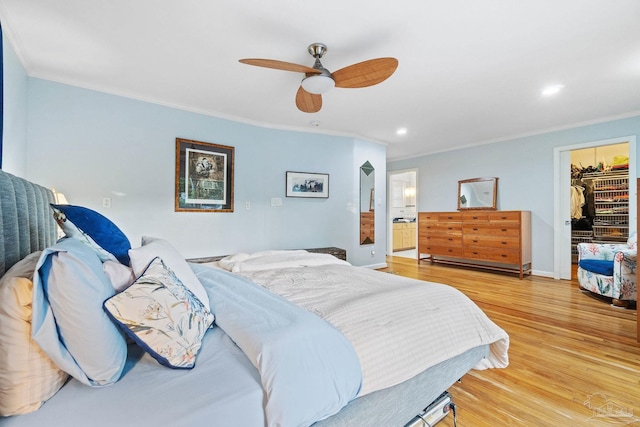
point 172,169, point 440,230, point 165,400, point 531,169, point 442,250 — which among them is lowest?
point 442,250

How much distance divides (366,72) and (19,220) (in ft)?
7.02

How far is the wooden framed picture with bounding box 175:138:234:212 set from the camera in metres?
3.39

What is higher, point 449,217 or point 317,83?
point 317,83

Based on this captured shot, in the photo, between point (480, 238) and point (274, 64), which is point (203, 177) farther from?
point (480, 238)

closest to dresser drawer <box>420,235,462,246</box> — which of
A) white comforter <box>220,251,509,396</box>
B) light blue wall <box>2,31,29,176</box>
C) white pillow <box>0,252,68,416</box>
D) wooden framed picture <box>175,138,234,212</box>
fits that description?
white comforter <box>220,251,509,396</box>

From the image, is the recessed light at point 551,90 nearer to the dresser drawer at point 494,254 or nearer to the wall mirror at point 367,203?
the dresser drawer at point 494,254

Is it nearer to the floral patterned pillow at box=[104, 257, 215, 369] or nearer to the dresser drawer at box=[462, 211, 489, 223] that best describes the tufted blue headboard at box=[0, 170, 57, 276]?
the floral patterned pillow at box=[104, 257, 215, 369]

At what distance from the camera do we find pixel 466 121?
13.4ft

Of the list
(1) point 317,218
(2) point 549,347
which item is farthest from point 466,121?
(2) point 549,347

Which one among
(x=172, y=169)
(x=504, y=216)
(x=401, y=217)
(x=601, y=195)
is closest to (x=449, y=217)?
(x=504, y=216)

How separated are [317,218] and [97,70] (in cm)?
308

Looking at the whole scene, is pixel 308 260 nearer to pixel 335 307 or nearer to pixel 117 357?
pixel 335 307

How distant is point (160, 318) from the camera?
896mm

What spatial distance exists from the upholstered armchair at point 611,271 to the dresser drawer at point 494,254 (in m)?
0.82
